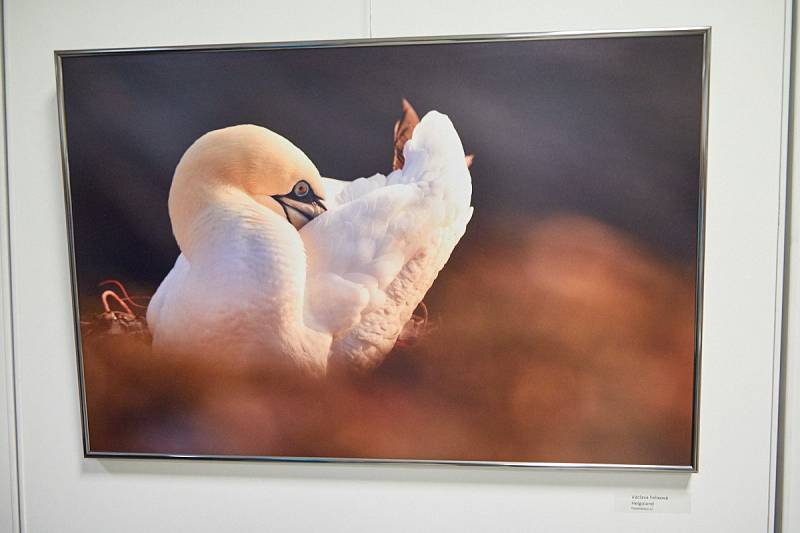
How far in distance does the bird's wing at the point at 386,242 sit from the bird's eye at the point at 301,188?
46 millimetres

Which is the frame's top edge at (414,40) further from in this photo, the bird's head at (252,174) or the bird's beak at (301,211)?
the bird's beak at (301,211)

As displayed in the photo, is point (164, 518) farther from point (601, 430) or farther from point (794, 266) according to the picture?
point (794, 266)

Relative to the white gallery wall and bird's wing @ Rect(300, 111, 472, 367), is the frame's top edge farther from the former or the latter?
bird's wing @ Rect(300, 111, 472, 367)

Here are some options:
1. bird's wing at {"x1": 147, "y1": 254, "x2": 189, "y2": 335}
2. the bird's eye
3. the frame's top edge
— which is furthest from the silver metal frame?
the bird's eye

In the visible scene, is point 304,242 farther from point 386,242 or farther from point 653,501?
point 653,501

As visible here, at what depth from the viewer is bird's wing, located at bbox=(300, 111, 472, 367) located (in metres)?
1.01

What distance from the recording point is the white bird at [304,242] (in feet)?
3.32

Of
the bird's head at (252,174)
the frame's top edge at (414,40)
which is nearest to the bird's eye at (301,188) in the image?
the bird's head at (252,174)

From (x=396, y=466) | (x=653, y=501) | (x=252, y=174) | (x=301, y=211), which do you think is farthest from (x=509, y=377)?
(x=252, y=174)

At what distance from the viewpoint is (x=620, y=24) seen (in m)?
1.00

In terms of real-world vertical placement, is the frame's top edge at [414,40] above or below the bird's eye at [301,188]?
above

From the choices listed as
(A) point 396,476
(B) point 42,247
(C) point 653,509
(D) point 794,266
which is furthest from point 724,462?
(B) point 42,247

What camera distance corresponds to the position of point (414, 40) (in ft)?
3.26

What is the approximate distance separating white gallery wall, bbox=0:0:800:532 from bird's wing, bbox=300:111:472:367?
272 millimetres
